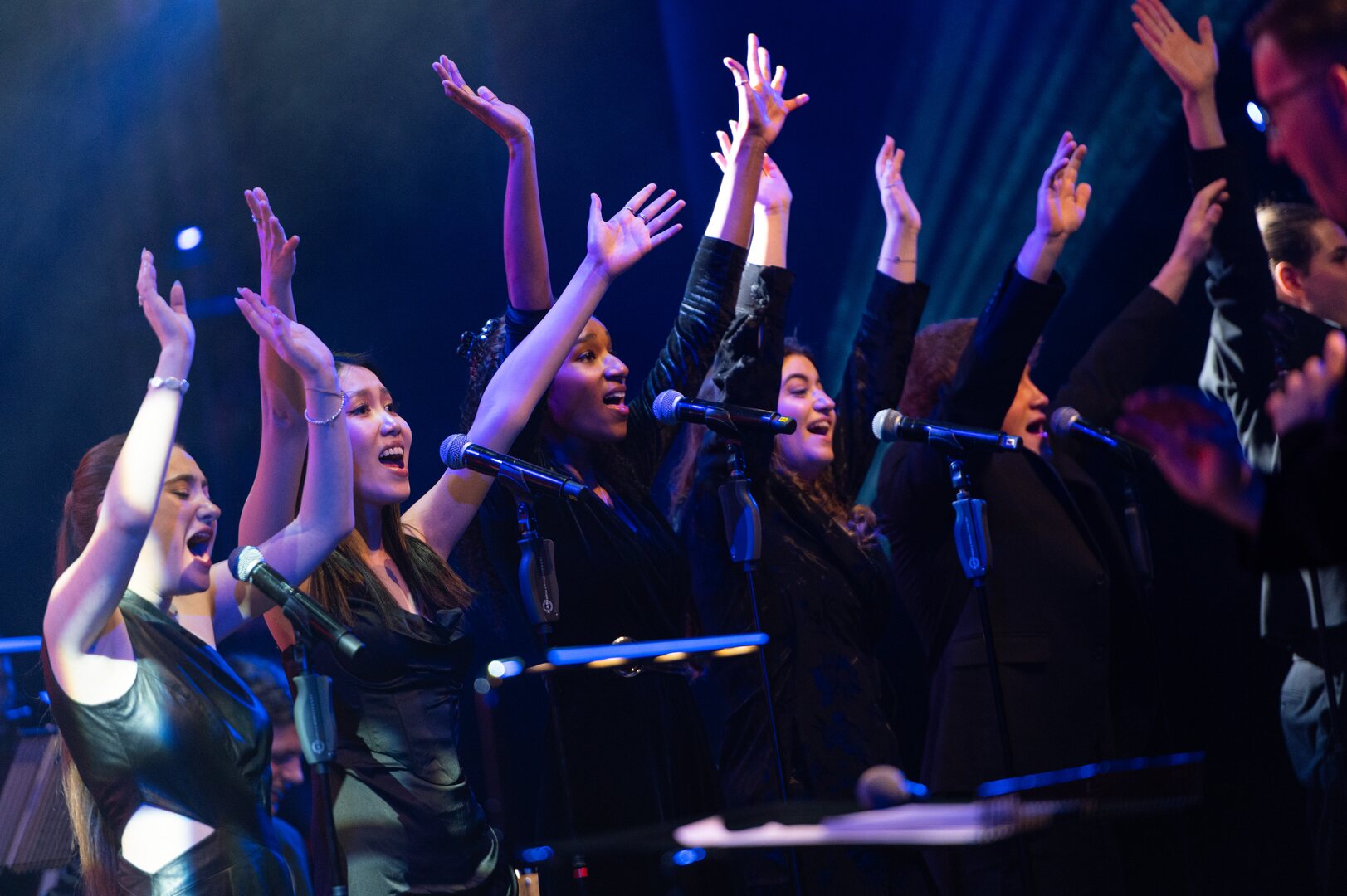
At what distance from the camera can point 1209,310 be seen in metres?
4.05

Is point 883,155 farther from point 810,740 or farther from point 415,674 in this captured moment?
point 415,674

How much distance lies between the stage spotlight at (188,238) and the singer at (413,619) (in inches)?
16.7

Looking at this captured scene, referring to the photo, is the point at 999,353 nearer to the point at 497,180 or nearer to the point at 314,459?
the point at 497,180

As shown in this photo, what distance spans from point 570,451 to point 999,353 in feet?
3.44

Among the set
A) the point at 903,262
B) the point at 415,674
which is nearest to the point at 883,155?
the point at 903,262

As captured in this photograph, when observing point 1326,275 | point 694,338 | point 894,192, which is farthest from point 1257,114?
point 694,338

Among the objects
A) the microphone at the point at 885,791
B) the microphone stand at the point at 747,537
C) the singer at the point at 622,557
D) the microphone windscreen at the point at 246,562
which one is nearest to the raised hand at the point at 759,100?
the singer at the point at 622,557

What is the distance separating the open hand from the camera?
337cm

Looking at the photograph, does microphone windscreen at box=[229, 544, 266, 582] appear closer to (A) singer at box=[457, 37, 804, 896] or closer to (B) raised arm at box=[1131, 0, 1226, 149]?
(A) singer at box=[457, 37, 804, 896]

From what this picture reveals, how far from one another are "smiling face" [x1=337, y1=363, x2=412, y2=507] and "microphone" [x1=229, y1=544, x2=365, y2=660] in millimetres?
345

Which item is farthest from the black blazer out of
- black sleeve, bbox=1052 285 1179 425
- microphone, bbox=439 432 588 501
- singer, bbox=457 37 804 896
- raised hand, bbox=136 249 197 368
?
raised hand, bbox=136 249 197 368

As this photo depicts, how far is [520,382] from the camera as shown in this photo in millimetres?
2555

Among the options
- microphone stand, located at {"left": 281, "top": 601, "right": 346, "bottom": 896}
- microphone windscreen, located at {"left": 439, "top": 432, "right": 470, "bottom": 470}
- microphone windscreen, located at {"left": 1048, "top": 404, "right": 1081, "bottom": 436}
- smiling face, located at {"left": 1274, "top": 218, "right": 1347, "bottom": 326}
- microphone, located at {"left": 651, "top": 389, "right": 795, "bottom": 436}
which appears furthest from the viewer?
smiling face, located at {"left": 1274, "top": 218, "right": 1347, "bottom": 326}

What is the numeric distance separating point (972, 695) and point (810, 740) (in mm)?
418
